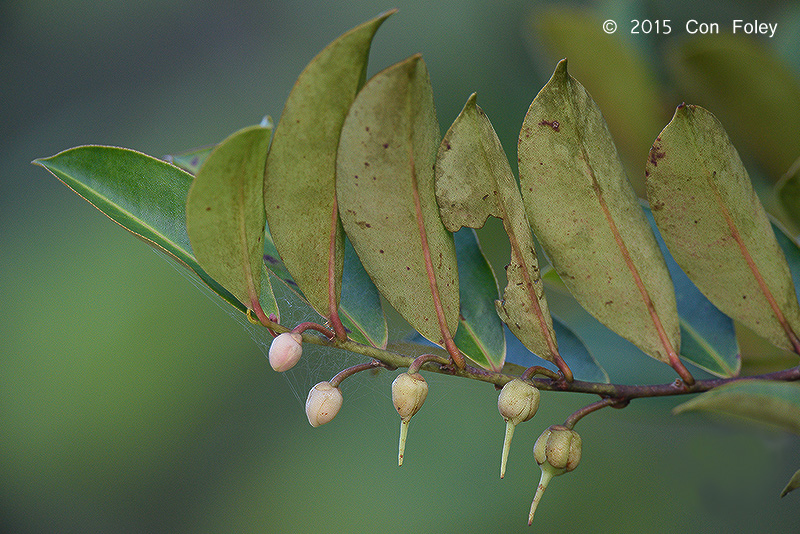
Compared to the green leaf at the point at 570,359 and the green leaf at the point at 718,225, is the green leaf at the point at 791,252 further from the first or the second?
the green leaf at the point at 570,359

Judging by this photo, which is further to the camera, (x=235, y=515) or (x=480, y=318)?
(x=235, y=515)

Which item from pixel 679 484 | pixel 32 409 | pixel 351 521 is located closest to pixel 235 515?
pixel 351 521

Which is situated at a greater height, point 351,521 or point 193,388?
point 193,388

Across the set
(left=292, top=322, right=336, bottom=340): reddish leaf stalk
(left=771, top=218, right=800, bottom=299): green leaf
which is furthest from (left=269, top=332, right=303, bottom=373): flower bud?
(left=771, top=218, right=800, bottom=299): green leaf

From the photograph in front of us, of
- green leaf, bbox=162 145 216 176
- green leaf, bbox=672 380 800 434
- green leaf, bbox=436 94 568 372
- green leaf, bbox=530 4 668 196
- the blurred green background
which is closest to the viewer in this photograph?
green leaf, bbox=672 380 800 434

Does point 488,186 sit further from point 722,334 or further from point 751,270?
point 722,334

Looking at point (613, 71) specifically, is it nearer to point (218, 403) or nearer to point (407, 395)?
point (407, 395)

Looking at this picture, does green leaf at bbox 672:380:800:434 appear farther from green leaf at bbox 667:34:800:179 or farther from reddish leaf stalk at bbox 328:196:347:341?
green leaf at bbox 667:34:800:179
